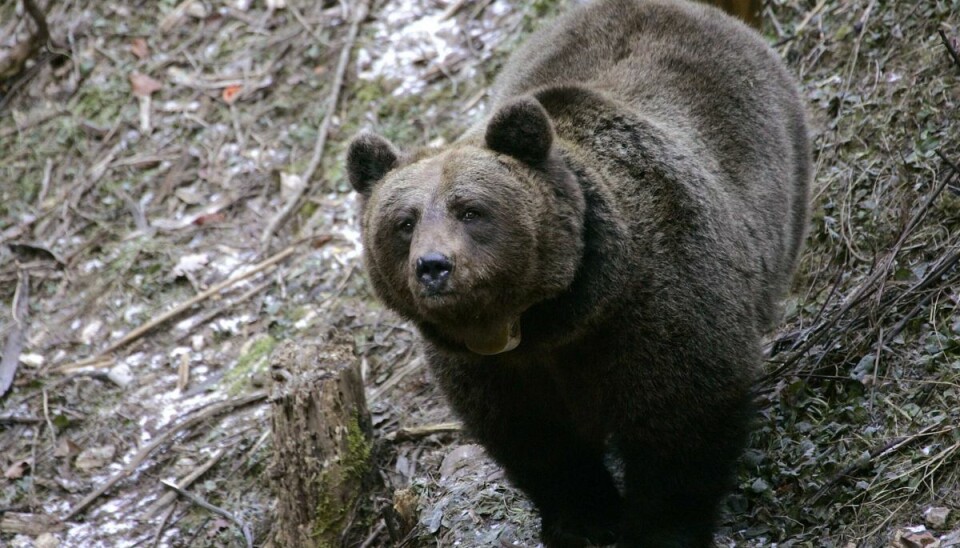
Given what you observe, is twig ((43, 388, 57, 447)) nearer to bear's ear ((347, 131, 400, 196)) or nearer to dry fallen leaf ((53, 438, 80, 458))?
dry fallen leaf ((53, 438, 80, 458))

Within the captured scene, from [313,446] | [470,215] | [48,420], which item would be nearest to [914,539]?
[470,215]

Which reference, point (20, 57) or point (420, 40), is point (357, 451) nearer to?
point (420, 40)

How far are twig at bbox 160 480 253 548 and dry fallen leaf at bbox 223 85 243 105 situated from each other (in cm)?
574

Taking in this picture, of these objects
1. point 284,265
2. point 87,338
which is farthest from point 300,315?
point 87,338

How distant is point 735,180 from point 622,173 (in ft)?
4.25

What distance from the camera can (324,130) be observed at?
1228 centimetres

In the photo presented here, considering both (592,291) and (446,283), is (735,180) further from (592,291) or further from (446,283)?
(446,283)

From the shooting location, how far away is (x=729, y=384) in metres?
6.07

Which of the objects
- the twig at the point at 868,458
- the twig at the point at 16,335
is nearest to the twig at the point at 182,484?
the twig at the point at 16,335

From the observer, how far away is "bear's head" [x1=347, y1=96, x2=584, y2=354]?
534 cm

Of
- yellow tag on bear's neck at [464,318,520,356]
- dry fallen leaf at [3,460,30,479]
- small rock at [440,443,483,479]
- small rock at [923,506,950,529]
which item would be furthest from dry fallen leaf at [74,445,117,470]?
small rock at [923,506,950,529]

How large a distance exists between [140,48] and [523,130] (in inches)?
390

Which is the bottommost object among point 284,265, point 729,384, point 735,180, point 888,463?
point 284,265

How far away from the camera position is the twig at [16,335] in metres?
10.6
